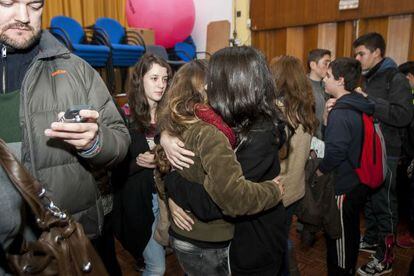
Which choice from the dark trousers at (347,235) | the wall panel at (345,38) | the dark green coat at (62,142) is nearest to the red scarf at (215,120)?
the dark green coat at (62,142)

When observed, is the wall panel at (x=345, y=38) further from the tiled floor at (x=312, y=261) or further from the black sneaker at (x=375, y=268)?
the black sneaker at (x=375, y=268)

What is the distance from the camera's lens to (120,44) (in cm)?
451

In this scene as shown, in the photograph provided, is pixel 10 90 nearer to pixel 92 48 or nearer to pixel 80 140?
pixel 80 140

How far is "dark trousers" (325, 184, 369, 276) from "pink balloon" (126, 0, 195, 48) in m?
4.27

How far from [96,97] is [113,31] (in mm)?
3994

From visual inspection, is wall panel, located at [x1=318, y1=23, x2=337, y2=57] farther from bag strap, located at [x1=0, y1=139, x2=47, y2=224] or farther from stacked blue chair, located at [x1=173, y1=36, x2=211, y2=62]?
bag strap, located at [x1=0, y1=139, x2=47, y2=224]

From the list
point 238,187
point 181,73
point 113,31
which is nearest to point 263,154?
point 238,187

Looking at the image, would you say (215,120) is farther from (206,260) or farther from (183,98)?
(206,260)

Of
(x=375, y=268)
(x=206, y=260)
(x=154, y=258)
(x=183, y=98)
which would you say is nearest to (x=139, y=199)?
(x=154, y=258)

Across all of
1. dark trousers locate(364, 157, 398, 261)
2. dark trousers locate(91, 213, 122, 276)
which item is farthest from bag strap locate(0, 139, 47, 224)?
dark trousers locate(364, 157, 398, 261)

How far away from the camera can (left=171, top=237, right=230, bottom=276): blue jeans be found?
3.99 feet

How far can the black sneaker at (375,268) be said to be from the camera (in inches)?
89.4

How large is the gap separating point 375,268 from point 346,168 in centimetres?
90

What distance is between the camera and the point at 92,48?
3678 mm
